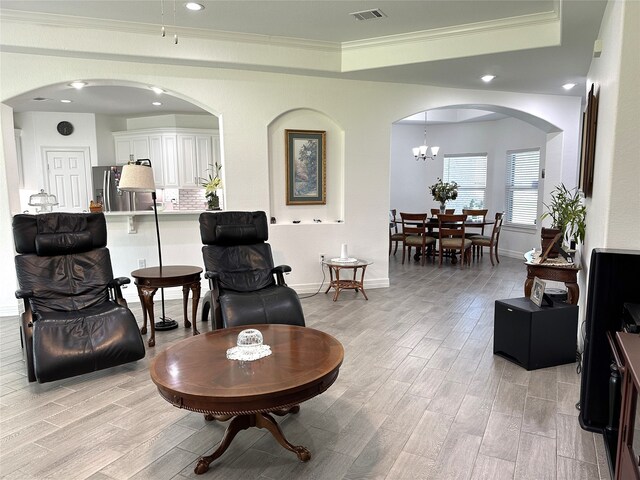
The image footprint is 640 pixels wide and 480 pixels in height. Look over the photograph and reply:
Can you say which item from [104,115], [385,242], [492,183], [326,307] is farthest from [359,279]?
[104,115]

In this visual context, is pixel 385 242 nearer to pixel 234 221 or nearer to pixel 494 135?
pixel 234 221

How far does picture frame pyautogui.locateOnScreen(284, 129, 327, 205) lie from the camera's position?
18.0ft

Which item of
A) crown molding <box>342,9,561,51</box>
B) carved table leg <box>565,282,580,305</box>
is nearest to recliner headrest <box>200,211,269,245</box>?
crown molding <box>342,9,561,51</box>

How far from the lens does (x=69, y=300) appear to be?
3.48 metres

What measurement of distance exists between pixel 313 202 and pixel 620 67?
367cm

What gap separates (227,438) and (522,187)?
7906 millimetres

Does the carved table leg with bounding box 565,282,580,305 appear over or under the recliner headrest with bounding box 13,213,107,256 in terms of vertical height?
under

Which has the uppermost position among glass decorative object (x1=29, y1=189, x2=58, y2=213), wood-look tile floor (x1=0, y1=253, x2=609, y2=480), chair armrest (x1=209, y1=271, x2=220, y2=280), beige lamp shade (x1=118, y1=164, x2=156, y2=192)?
beige lamp shade (x1=118, y1=164, x2=156, y2=192)

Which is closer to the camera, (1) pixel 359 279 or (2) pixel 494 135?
(1) pixel 359 279

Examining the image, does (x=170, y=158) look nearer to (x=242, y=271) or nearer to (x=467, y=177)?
(x=242, y=271)

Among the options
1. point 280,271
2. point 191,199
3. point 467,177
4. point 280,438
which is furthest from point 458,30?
point 191,199

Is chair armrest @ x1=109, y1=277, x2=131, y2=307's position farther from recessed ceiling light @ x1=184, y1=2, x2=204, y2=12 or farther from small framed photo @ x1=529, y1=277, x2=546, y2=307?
small framed photo @ x1=529, y1=277, x2=546, y2=307

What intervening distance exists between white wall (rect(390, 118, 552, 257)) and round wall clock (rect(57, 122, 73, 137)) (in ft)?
21.2

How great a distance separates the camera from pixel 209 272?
387cm
